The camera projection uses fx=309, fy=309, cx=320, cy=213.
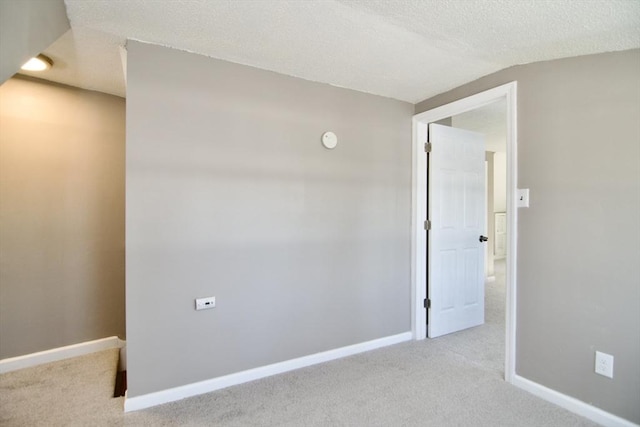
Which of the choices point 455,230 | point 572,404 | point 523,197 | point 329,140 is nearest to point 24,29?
point 329,140

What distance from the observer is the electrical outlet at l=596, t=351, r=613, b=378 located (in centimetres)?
179

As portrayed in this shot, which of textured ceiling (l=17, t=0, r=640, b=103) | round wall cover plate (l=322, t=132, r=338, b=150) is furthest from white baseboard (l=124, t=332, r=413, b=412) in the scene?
textured ceiling (l=17, t=0, r=640, b=103)

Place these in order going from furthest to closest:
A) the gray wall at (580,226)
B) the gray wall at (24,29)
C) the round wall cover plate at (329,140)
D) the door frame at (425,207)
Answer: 1. the round wall cover plate at (329,140)
2. the door frame at (425,207)
3. the gray wall at (580,226)
4. the gray wall at (24,29)

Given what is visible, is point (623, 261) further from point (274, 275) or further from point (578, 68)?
point (274, 275)

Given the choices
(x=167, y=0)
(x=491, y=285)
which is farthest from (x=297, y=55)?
(x=491, y=285)

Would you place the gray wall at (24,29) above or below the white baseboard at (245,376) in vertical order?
above

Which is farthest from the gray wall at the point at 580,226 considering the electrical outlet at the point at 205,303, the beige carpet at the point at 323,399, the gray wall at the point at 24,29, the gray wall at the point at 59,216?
the gray wall at the point at 59,216

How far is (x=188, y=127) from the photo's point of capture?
2.07 m

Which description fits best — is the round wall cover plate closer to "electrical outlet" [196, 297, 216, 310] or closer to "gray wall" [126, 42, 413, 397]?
"gray wall" [126, 42, 413, 397]

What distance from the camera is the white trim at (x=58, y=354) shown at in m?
2.36

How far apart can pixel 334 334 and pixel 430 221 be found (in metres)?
1.41

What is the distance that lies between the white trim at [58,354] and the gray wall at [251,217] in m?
1.14

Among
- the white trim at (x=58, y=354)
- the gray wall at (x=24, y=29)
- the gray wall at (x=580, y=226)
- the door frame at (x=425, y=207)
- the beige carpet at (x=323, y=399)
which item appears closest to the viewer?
the gray wall at (x=24, y=29)

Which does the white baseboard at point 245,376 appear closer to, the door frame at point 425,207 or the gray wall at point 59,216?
the door frame at point 425,207
